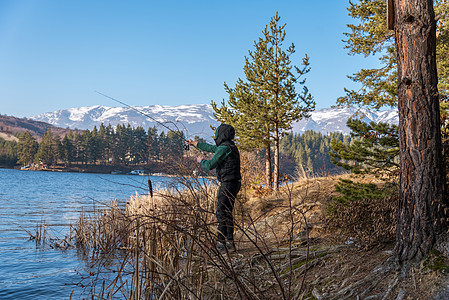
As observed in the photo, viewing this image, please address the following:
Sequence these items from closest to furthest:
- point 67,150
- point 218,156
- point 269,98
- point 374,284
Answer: point 374,284, point 218,156, point 269,98, point 67,150

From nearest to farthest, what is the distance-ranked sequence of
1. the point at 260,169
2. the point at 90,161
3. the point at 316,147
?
the point at 260,169, the point at 90,161, the point at 316,147

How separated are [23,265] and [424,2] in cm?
972

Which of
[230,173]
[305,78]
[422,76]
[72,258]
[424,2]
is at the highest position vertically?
[305,78]

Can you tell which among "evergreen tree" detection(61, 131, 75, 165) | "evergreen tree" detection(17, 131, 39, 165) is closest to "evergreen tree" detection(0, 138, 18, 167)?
"evergreen tree" detection(17, 131, 39, 165)

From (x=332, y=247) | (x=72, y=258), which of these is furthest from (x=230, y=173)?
(x=72, y=258)

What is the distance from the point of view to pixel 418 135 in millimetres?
4254

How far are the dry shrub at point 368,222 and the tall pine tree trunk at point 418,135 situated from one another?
675mm

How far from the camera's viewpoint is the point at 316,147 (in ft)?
387

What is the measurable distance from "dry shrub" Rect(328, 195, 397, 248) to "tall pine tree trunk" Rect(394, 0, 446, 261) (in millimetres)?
675

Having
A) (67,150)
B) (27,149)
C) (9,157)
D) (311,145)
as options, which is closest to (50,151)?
(67,150)

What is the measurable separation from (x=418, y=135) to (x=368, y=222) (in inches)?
66.5

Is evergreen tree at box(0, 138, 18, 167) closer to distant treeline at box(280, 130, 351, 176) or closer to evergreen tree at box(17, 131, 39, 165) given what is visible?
evergreen tree at box(17, 131, 39, 165)

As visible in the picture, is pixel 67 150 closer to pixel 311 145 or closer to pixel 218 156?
pixel 311 145

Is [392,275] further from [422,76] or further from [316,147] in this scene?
[316,147]
